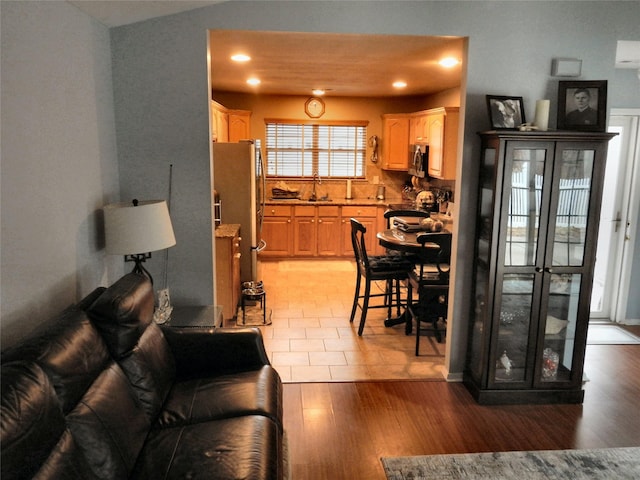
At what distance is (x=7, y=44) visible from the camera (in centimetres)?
197

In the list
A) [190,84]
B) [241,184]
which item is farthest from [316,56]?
[241,184]

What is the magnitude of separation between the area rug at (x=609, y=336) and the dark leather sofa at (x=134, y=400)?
336 cm

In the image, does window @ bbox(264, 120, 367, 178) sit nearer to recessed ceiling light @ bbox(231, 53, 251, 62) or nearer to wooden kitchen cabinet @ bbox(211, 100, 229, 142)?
wooden kitchen cabinet @ bbox(211, 100, 229, 142)

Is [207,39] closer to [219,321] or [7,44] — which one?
[7,44]

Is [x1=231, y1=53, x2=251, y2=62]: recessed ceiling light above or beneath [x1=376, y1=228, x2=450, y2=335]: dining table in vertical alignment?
above

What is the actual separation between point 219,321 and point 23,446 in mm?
1944

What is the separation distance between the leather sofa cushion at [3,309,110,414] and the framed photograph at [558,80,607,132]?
10.0 ft

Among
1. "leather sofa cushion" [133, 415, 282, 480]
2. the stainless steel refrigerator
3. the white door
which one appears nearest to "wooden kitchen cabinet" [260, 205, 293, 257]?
the stainless steel refrigerator

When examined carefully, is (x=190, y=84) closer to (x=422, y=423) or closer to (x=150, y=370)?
(x=150, y=370)

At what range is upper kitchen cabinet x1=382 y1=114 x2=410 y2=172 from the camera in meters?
7.48

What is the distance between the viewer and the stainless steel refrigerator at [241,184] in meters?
5.07

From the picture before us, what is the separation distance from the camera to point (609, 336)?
15.3ft

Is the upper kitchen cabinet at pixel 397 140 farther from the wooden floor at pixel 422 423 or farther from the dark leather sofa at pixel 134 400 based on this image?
the dark leather sofa at pixel 134 400

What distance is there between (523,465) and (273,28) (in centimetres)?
301
